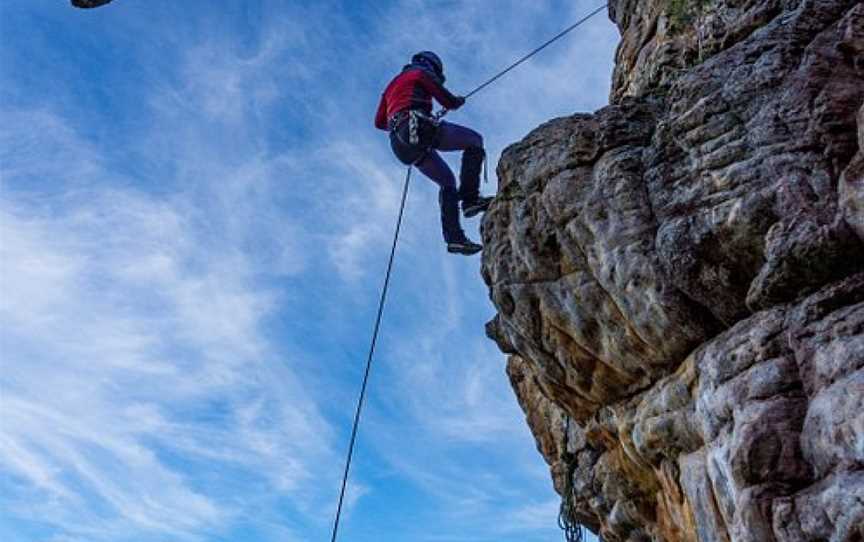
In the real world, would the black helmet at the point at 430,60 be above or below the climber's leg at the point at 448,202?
above

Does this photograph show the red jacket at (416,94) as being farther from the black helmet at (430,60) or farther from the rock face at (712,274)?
the rock face at (712,274)

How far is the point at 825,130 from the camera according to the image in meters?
6.71

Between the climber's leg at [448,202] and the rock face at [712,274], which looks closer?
the rock face at [712,274]

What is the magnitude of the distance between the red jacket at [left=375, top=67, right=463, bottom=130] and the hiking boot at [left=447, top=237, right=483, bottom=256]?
2270 mm

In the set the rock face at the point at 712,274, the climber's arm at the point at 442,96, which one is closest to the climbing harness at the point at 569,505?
the rock face at the point at 712,274

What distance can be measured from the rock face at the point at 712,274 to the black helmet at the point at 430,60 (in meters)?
3.97

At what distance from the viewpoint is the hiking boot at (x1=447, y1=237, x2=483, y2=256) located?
38.6 ft

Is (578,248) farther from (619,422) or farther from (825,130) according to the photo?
(825,130)

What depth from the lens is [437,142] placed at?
40.1 ft

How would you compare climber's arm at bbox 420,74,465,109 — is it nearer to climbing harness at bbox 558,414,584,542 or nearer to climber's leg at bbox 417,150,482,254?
climber's leg at bbox 417,150,482,254

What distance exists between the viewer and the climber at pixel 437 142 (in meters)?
12.0

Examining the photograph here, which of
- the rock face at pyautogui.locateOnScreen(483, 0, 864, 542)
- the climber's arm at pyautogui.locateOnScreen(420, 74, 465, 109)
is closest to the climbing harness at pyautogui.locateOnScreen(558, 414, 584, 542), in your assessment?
the rock face at pyautogui.locateOnScreen(483, 0, 864, 542)

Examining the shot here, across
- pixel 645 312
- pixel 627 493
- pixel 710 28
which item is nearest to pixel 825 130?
pixel 645 312

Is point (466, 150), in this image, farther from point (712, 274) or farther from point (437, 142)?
point (712, 274)
